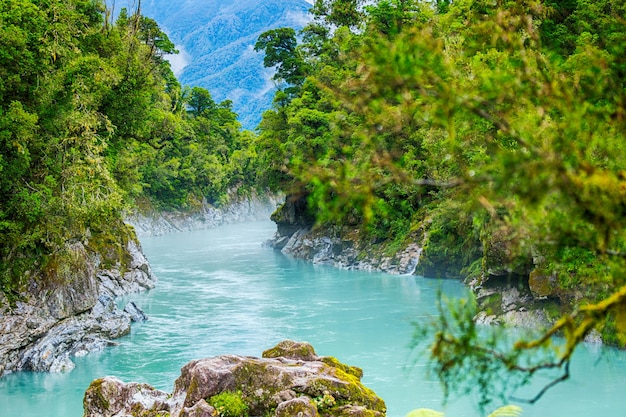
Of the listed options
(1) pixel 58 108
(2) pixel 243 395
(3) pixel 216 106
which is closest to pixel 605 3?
(1) pixel 58 108

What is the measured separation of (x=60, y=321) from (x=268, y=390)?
11890 millimetres

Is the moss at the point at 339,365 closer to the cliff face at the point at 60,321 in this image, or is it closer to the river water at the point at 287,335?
the river water at the point at 287,335

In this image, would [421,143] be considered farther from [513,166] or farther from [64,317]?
[513,166]

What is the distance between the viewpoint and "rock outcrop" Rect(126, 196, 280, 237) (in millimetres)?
55891

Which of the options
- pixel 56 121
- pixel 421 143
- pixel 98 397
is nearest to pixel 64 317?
pixel 56 121

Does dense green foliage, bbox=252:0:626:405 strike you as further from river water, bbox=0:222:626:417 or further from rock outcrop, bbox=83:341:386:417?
rock outcrop, bbox=83:341:386:417

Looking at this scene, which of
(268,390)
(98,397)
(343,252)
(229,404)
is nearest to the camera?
(229,404)

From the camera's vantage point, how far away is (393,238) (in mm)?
34781

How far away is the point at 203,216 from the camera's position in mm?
65438

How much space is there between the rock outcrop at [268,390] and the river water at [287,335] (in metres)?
0.96

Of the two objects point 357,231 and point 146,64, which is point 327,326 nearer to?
point 146,64

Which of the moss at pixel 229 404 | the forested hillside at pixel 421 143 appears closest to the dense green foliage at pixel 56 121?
the forested hillside at pixel 421 143

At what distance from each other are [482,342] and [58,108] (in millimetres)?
17755

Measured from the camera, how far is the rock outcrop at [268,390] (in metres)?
8.62
